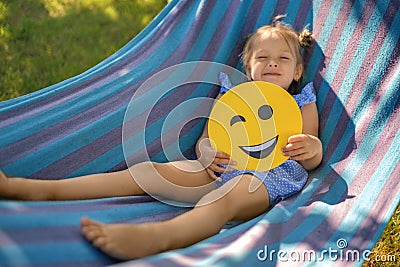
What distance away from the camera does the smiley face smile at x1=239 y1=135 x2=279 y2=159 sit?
191cm

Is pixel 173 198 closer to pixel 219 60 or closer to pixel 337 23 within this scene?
pixel 219 60

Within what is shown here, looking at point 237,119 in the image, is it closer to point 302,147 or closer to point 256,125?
point 256,125

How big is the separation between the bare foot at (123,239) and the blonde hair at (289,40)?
3.09 feet

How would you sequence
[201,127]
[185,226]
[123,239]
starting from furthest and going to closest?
[201,127], [185,226], [123,239]

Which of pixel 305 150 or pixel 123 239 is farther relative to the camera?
pixel 305 150

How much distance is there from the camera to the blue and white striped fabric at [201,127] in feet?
4.50

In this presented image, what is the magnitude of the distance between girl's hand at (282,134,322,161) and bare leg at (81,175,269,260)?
0.18 metres

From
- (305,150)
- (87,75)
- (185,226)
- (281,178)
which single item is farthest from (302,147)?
(87,75)

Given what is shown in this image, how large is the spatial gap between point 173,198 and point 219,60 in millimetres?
706

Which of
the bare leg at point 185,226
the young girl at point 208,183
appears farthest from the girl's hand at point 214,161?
the bare leg at point 185,226

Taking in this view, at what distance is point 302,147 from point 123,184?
2.09 feet

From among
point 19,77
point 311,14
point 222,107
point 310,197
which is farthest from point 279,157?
point 19,77

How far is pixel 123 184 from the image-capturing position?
1757 mm

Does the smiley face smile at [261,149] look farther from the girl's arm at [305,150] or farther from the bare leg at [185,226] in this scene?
the bare leg at [185,226]
